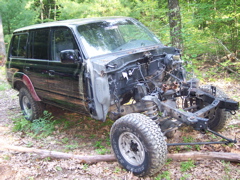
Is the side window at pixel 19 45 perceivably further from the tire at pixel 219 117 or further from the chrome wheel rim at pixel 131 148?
the tire at pixel 219 117

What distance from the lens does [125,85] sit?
13.0 feet

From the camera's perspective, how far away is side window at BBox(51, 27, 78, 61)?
13.9 feet

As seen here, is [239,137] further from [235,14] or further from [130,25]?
[235,14]

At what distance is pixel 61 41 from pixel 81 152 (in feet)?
7.01

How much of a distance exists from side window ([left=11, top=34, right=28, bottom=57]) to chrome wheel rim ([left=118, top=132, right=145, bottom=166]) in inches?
139

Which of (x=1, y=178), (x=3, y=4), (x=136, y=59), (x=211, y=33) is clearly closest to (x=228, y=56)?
(x=211, y=33)

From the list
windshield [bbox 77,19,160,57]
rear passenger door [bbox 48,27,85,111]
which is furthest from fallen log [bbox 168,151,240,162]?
windshield [bbox 77,19,160,57]

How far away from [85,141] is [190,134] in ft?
6.92

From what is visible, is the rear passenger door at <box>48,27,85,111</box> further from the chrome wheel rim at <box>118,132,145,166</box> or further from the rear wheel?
the rear wheel

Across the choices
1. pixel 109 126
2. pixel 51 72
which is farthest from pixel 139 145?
pixel 51 72

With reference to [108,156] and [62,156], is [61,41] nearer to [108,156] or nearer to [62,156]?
[62,156]

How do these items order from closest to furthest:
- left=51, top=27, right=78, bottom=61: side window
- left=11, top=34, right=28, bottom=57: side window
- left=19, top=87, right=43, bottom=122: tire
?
left=51, top=27, right=78, bottom=61: side window
left=11, top=34, right=28, bottom=57: side window
left=19, top=87, right=43, bottom=122: tire

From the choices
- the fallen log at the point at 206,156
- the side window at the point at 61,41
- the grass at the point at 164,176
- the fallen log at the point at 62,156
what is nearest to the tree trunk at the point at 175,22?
the side window at the point at 61,41

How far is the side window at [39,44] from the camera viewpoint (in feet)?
16.0
